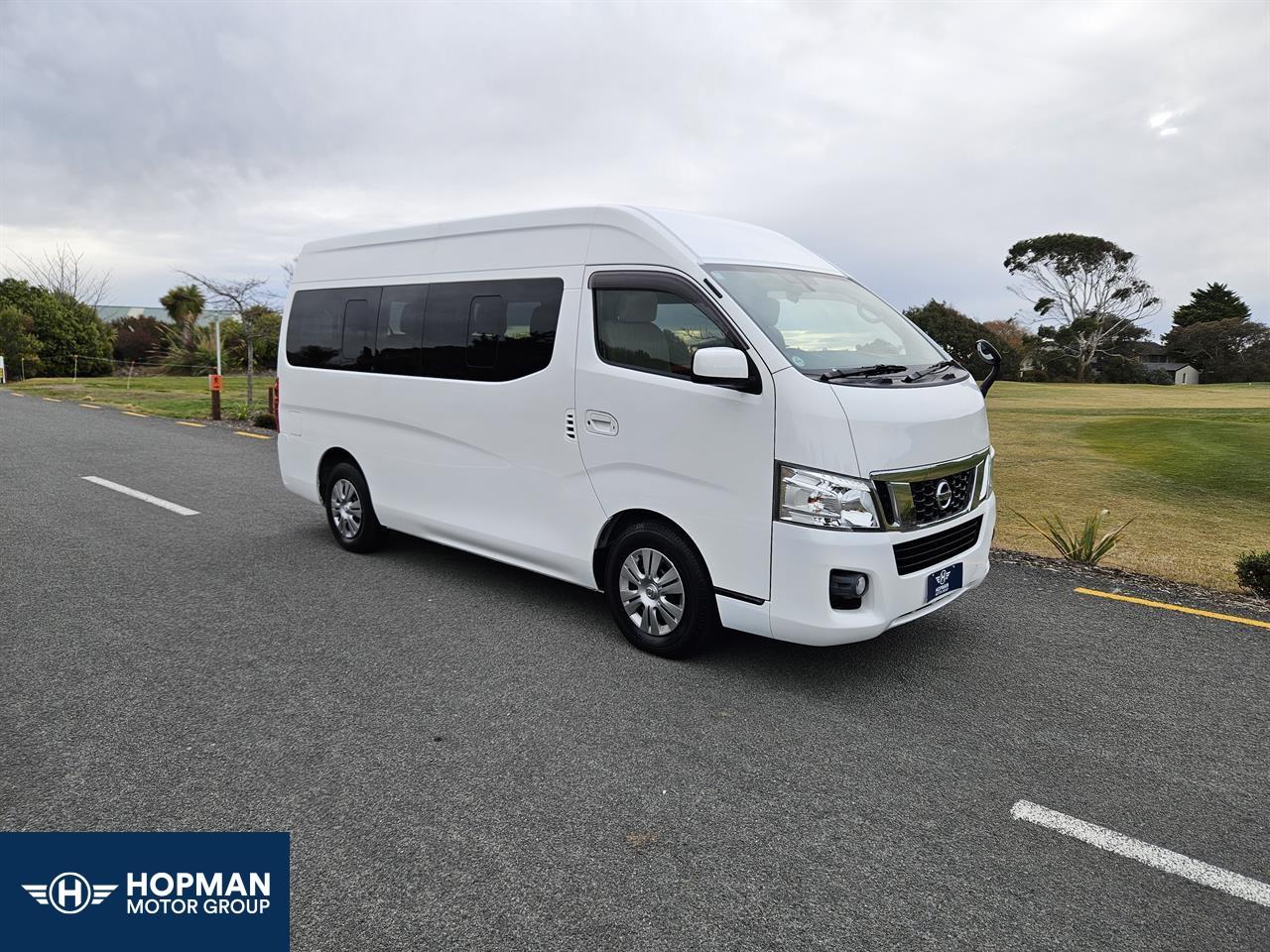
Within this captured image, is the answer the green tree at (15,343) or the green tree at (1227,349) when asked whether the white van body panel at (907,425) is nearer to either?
the green tree at (1227,349)

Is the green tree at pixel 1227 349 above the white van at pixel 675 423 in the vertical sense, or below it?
above

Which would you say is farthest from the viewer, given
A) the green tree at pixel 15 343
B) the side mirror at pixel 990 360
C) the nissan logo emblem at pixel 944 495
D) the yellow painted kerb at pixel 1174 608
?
the green tree at pixel 15 343

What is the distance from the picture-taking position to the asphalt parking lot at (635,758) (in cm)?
256

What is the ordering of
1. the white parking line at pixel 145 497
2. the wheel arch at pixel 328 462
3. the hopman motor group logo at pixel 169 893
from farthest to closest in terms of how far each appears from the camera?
the white parking line at pixel 145 497 → the wheel arch at pixel 328 462 → the hopman motor group logo at pixel 169 893

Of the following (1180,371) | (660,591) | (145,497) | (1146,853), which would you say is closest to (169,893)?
(660,591)

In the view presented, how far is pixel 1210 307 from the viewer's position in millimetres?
44812

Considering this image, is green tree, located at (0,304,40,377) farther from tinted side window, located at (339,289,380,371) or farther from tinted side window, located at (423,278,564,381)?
tinted side window, located at (423,278,564,381)

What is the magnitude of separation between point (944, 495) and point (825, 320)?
111 cm

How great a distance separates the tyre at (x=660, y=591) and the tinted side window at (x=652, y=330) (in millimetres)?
860

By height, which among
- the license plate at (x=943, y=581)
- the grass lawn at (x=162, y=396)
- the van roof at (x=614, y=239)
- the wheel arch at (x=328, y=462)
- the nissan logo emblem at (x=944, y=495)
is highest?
the van roof at (x=614, y=239)

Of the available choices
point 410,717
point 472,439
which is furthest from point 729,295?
point 410,717

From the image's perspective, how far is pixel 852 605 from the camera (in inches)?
151

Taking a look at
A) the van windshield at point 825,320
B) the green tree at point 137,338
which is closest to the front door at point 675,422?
the van windshield at point 825,320

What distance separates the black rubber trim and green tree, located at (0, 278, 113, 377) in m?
51.4
